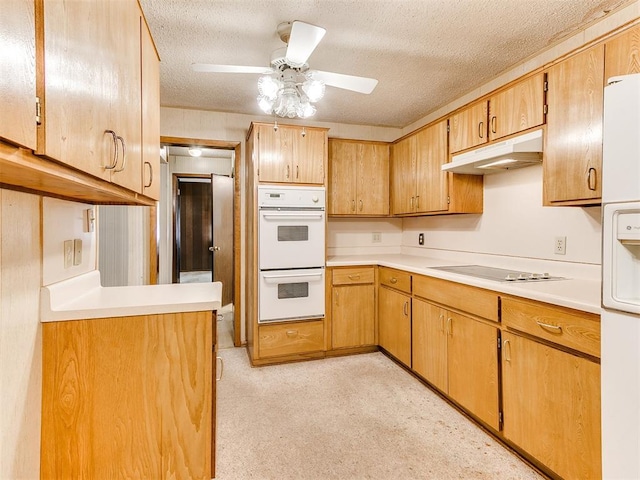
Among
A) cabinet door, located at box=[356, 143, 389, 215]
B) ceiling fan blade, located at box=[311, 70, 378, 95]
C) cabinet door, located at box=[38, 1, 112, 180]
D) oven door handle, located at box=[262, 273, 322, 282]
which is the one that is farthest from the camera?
cabinet door, located at box=[356, 143, 389, 215]

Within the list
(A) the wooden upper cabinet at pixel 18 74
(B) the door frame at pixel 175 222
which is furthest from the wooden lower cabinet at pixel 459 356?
(B) the door frame at pixel 175 222

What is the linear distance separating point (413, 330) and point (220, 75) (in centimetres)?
258

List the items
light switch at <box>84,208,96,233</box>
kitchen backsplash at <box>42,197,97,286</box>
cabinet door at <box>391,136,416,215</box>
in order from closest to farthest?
1. kitchen backsplash at <box>42,197,97,286</box>
2. light switch at <box>84,208,96,233</box>
3. cabinet door at <box>391,136,416,215</box>

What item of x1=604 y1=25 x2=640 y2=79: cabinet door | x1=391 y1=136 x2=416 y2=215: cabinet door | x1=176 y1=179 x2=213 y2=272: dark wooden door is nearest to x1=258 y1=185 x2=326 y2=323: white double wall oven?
x1=391 y1=136 x2=416 y2=215: cabinet door

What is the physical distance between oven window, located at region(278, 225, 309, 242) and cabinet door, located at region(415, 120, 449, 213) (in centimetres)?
112

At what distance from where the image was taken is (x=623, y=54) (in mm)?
1514

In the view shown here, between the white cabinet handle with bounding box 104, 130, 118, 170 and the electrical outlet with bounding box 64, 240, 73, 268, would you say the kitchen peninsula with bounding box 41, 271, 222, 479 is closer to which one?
the electrical outlet with bounding box 64, 240, 73, 268

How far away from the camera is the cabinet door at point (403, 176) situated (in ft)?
10.7

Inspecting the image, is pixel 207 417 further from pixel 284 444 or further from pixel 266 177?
pixel 266 177

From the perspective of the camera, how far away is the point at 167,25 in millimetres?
1989

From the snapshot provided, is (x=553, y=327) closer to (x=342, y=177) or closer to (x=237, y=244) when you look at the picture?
(x=342, y=177)

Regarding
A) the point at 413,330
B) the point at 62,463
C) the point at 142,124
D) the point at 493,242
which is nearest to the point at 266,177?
the point at 142,124

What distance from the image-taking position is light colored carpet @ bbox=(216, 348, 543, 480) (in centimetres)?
171

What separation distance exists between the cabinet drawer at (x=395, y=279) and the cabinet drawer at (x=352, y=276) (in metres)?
0.12
